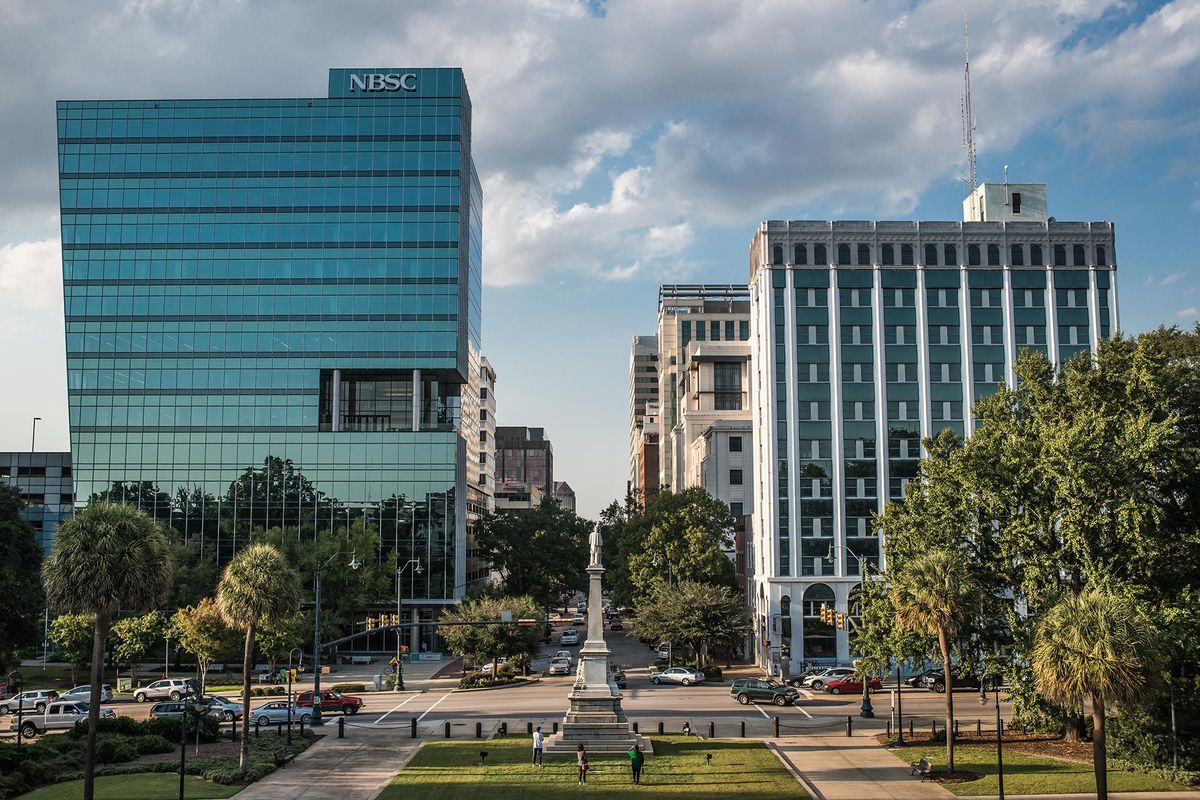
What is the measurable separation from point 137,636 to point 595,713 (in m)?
40.6

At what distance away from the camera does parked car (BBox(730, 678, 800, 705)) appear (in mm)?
61312

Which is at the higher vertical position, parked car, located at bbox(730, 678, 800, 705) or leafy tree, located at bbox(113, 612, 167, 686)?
leafy tree, located at bbox(113, 612, 167, 686)

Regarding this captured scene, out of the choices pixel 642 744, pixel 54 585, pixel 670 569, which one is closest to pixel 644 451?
pixel 670 569

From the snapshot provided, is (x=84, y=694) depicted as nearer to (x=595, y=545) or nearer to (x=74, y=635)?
(x=74, y=635)

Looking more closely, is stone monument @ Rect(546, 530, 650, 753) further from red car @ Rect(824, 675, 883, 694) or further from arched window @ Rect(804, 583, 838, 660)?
arched window @ Rect(804, 583, 838, 660)

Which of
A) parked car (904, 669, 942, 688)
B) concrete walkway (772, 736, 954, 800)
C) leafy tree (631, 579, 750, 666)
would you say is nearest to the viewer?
concrete walkway (772, 736, 954, 800)

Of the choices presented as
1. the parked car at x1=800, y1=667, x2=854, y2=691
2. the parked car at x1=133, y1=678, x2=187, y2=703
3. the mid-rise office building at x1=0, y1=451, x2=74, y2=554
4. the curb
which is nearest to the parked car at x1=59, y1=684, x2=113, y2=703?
the parked car at x1=133, y1=678, x2=187, y2=703

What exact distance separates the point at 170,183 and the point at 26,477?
4155 cm

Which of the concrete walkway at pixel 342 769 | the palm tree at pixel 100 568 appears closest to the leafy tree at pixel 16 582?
the concrete walkway at pixel 342 769

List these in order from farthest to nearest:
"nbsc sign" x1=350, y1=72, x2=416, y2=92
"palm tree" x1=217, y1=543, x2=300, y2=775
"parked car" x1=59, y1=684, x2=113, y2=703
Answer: "nbsc sign" x1=350, y1=72, x2=416, y2=92
"parked car" x1=59, y1=684, x2=113, y2=703
"palm tree" x1=217, y1=543, x2=300, y2=775

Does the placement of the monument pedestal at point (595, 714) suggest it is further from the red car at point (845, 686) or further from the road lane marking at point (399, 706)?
the red car at point (845, 686)

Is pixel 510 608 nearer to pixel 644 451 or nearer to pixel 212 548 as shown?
pixel 212 548

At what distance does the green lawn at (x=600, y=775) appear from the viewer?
36.8m

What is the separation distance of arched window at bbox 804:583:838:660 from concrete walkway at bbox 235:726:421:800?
3685 cm
